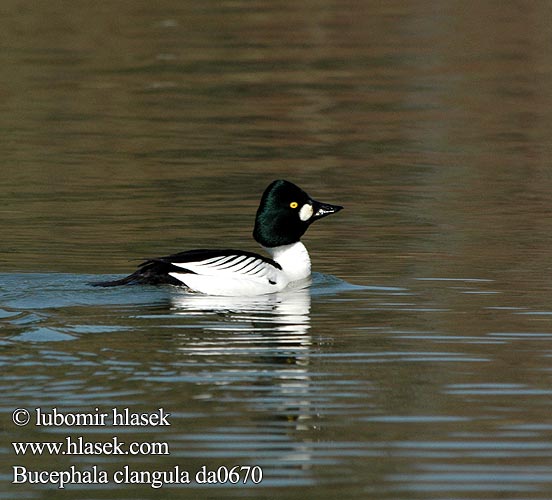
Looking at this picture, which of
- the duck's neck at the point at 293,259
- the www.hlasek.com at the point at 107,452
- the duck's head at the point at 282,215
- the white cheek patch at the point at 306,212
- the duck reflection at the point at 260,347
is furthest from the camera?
the white cheek patch at the point at 306,212

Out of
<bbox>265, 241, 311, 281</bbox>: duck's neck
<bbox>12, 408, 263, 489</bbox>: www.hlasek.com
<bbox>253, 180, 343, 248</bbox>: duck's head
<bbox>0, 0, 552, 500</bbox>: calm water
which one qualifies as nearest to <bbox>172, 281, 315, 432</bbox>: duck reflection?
<bbox>0, 0, 552, 500</bbox>: calm water

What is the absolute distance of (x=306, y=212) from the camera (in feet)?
43.0

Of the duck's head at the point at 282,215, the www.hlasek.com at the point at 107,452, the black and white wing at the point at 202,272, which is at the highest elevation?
the duck's head at the point at 282,215

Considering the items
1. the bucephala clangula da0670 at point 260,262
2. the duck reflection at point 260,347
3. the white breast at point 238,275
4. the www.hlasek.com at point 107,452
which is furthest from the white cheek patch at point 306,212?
the www.hlasek.com at point 107,452

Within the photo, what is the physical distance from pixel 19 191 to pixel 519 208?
5384 mm

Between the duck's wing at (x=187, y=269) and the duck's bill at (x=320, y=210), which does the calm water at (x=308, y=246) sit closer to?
the duck's wing at (x=187, y=269)

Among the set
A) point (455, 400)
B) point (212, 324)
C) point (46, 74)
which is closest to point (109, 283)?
point (212, 324)

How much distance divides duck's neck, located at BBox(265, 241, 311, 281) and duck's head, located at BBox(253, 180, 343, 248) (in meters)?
0.06

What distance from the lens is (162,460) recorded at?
25.3 ft

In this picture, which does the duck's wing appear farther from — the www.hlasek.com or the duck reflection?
the www.hlasek.com

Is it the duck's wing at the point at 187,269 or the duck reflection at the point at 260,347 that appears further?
the duck's wing at the point at 187,269

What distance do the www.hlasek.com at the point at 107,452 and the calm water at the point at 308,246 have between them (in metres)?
0.06

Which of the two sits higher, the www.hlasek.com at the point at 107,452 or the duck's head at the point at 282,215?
the duck's head at the point at 282,215

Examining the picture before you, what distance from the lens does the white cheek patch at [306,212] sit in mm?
13062
